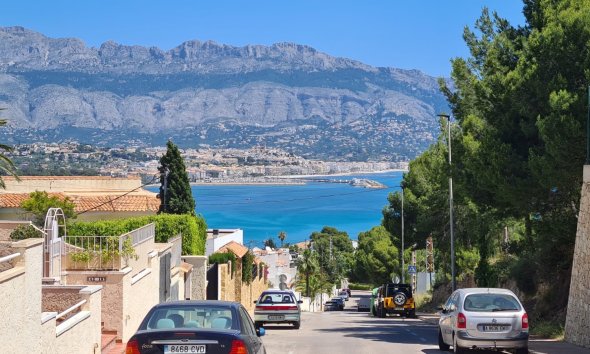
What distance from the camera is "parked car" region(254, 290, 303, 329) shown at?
1256 inches

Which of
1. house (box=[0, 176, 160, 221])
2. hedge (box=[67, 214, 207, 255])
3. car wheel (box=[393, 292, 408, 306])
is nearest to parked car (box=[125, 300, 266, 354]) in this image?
hedge (box=[67, 214, 207, 255])

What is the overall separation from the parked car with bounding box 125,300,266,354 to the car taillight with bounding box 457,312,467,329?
7025 mm

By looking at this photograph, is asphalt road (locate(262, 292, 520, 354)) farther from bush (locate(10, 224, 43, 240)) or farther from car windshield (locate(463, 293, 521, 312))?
bush (locate(10, 224, 43, 240))

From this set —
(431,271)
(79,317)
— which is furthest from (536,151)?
(431,271)

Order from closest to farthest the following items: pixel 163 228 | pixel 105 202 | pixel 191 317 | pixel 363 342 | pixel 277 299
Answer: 1. pixel 191 317
2. pixel 363 342
3. pixel 277 299
4. pixel 163 228
5. pixel 105 202

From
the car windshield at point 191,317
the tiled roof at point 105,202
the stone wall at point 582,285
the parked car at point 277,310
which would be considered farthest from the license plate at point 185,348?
the tiled roof at point 105,202

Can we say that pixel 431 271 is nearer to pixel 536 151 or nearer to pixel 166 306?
pixel 536 151

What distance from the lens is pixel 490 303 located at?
1998 centimetres

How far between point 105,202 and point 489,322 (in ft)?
93.0

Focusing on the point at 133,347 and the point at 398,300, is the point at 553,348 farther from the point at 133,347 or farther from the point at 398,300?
the point at 398,300

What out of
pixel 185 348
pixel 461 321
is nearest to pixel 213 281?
pixel 461 321

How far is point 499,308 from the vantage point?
19.8 m

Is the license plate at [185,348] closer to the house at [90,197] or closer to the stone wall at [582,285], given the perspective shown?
the stone wall at [582,285]

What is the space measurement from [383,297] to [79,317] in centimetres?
3192
